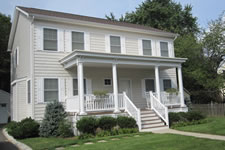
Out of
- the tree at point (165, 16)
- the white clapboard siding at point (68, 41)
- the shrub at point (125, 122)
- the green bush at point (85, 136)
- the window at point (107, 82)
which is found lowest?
the green bush at point (85, 136)

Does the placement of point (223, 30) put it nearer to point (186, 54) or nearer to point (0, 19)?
point (186, 54)

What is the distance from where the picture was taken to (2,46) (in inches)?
907

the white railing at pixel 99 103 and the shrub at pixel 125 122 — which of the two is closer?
the shrub at pixel 125 122

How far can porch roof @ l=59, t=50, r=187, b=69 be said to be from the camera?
10.3 m

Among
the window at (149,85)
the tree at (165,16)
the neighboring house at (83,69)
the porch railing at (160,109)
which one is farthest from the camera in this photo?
the tree at (165,16)

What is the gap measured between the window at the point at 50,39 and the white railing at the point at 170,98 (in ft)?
23.8

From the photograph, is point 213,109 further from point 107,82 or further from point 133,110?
point 107,82

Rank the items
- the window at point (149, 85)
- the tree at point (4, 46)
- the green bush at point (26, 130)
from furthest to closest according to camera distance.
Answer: the tree at point (4, 46), the window at point (149, 85), the green bush at point (26, 130)

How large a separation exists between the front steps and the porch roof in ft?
9.78

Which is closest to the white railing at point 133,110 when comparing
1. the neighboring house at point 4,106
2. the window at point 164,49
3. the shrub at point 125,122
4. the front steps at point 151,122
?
the shrub at point 125,122

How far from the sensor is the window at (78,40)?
41.6 feet

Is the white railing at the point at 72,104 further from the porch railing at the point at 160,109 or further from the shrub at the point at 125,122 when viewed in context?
the porch railing at the point at 160,109

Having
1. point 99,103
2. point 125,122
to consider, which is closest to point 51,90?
point 99,103

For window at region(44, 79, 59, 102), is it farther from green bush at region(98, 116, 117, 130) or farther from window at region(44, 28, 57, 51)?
green bush at region(98, 116, 117, 130)
